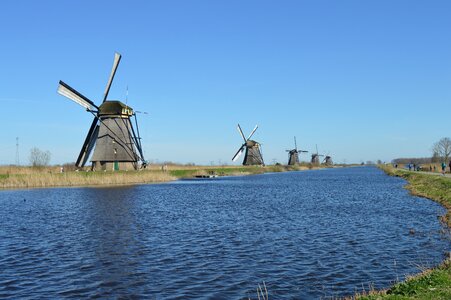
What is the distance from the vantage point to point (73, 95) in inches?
2239

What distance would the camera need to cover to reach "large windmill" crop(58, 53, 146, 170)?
56938 millimetres

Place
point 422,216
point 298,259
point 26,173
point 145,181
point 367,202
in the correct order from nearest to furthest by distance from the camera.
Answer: point 298,259 → point 422,216 → point 367,202 → point 26,173 → point 145,181

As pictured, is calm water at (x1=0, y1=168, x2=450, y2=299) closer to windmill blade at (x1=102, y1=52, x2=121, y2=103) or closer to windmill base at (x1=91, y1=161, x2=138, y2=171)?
windmill base at (x1=91, y1=161, x2=138, y2=171)

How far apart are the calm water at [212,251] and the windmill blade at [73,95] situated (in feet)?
105

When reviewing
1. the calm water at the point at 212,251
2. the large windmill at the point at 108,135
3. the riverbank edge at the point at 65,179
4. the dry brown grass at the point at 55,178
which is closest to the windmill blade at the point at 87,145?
the large windmill at the point at 108,135

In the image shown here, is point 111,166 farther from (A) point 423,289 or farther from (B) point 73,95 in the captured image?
(A) point 423,289

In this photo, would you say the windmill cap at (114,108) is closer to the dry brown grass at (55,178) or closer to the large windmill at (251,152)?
the dry brown grass at (55,178)

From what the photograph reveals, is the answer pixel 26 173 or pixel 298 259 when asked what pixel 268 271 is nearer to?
pixel 298 259

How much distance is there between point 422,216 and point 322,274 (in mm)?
12911

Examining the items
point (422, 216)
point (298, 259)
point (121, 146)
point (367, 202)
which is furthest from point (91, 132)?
point (298, 259)

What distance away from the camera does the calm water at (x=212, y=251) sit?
11258 mm

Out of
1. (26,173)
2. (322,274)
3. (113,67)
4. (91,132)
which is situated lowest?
(322,274)

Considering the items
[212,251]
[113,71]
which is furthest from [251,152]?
[212,251]

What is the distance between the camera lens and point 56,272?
1280cm
